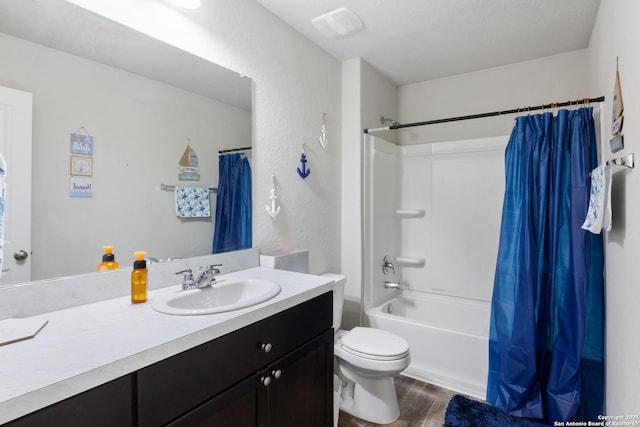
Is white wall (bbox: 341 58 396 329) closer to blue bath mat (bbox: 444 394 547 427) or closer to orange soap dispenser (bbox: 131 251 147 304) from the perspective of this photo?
blue bath mat (bbox: 444 394 547 427)

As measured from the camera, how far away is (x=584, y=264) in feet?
5.85

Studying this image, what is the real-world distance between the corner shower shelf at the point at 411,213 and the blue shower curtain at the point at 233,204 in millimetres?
1618

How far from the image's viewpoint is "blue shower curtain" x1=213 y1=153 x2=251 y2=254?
165 cm

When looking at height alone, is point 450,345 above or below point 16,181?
below

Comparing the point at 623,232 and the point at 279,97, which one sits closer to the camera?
the point at 623,232

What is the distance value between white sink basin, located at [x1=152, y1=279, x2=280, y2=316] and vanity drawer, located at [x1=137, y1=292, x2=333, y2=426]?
90 mm

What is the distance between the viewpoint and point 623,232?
1339mm

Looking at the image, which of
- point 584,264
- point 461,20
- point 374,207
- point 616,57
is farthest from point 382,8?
point 584,264

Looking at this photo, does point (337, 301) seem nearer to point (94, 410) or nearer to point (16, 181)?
point (94, 410)

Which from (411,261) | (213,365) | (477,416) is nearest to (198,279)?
(213,365)

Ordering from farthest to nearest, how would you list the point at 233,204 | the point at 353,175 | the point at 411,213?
the point at 411,213
the point at 353,175
the point at 233,204

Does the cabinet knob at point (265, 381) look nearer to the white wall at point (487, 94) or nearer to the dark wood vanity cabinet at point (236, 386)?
the dark wood vanity cabinet at point (236, 386)

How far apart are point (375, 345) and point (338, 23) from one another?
6.26ft

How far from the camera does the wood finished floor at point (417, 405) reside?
1.89 m
